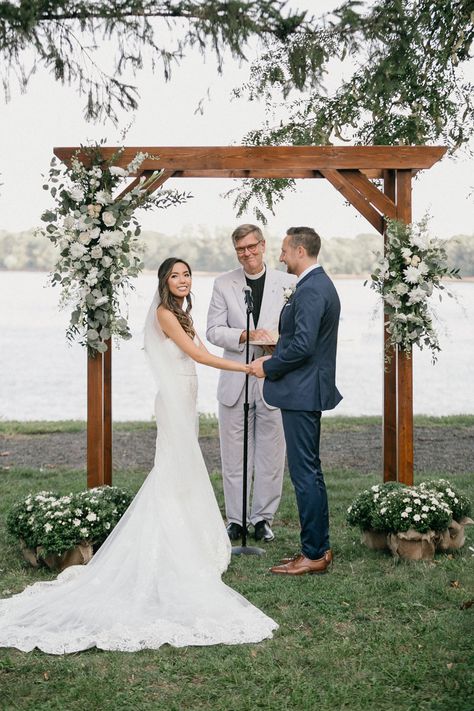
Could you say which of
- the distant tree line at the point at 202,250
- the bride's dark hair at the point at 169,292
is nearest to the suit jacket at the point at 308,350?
the bride's dark hair at the point at 169,292

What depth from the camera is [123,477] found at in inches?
330

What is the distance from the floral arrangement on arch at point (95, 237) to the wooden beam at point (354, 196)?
3.31 feet

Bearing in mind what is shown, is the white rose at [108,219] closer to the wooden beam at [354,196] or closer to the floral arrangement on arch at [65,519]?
the wooden beam at [354,196]

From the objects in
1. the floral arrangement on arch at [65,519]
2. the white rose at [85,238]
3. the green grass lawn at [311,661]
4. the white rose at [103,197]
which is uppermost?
the white rose at [103,197]

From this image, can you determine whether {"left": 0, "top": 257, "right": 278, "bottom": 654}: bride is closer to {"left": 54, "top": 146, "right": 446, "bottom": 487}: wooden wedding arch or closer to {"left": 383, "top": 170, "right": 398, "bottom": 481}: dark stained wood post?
{"left": 54, "top": 146, "right": 446, "bottom": 487}: wooden wedding arch

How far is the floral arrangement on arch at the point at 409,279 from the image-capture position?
5883 mm

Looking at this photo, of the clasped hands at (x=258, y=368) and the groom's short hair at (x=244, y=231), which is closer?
the clasped hands at (x=258, y=368)

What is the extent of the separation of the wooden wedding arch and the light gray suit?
2.36 feet

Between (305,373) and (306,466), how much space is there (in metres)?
0.52

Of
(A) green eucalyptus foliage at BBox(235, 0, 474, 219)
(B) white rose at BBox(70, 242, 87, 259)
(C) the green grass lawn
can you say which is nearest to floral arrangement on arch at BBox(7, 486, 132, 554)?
(C) the green grass lawn

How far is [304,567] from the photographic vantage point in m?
5.27

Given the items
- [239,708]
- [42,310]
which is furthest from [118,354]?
[239,708]

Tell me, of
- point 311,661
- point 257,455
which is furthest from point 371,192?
point 311,661

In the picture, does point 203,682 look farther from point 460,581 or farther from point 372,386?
point 372,386
